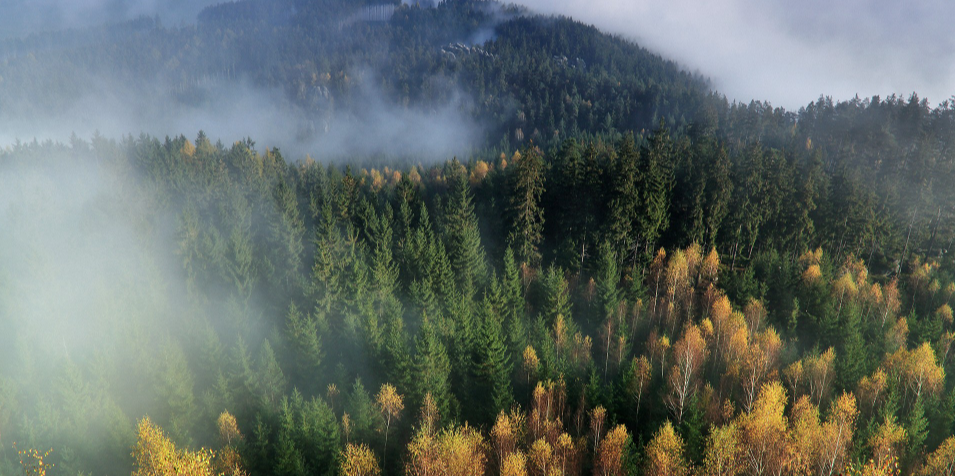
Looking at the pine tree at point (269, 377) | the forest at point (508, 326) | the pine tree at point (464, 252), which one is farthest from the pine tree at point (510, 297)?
the pine tree at point (269, 377)

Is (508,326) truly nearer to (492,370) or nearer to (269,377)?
(492,370)

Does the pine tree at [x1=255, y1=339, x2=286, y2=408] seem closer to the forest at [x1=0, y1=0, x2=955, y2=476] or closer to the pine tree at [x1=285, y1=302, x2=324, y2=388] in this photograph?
the forest at [x1=0, y1=0, x2=955, y2=476]

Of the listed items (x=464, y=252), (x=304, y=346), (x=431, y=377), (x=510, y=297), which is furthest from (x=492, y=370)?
(x=304, y=346)

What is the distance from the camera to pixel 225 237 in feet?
242

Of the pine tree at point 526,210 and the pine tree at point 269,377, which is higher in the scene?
the pine tree at point 526,210

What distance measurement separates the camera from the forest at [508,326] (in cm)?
3691

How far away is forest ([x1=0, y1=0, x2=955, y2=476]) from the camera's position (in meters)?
36.9

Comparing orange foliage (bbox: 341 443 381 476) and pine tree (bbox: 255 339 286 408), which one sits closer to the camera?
orange foliage (bbox: 341 443 381 476)

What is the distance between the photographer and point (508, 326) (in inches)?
1973

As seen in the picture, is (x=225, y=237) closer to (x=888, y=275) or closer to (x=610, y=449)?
(x=610, y=449)

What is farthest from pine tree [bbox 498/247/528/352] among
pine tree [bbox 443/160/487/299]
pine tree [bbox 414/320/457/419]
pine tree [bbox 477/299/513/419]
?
pine tree [bbox 414/320/457/419]

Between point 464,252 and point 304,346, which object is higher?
point 464,252

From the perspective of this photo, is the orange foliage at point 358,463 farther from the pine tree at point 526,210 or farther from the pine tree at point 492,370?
the pine tree at point 526,210

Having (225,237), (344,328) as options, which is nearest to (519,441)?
(344,328)
